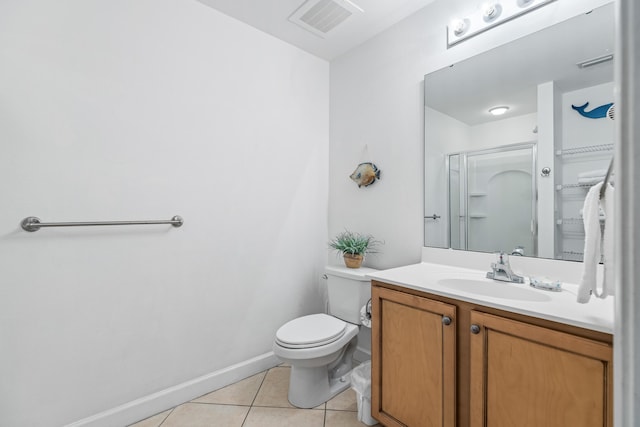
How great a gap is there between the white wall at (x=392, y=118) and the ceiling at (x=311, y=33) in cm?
7

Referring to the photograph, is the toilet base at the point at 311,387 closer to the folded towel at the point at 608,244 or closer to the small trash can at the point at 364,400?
the small trash can at the point at 364,400

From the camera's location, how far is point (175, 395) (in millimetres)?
1665

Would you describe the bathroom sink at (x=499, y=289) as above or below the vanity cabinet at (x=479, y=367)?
above

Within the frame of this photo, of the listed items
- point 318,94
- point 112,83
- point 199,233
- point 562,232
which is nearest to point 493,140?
point 562,232

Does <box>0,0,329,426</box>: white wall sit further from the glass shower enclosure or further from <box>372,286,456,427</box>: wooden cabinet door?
the glass shower enclosure

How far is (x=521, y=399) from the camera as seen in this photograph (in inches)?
38.1

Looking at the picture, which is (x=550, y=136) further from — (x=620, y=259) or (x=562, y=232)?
(x=620, y=259)

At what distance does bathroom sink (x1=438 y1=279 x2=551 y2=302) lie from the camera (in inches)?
48.1

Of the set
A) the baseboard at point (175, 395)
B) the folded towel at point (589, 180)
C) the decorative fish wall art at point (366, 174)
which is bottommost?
the baseboard at point (175, 395)

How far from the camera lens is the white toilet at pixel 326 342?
61.8 inches

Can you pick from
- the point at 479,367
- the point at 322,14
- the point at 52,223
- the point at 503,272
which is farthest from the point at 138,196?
the point at 503,272

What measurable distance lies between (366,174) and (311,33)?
1.04 m

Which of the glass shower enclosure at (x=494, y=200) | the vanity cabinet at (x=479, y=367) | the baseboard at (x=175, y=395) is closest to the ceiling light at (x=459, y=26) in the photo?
the glass shower enclosure at (x=494, y=200)

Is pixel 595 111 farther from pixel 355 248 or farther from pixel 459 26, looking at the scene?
pixel 355 248
